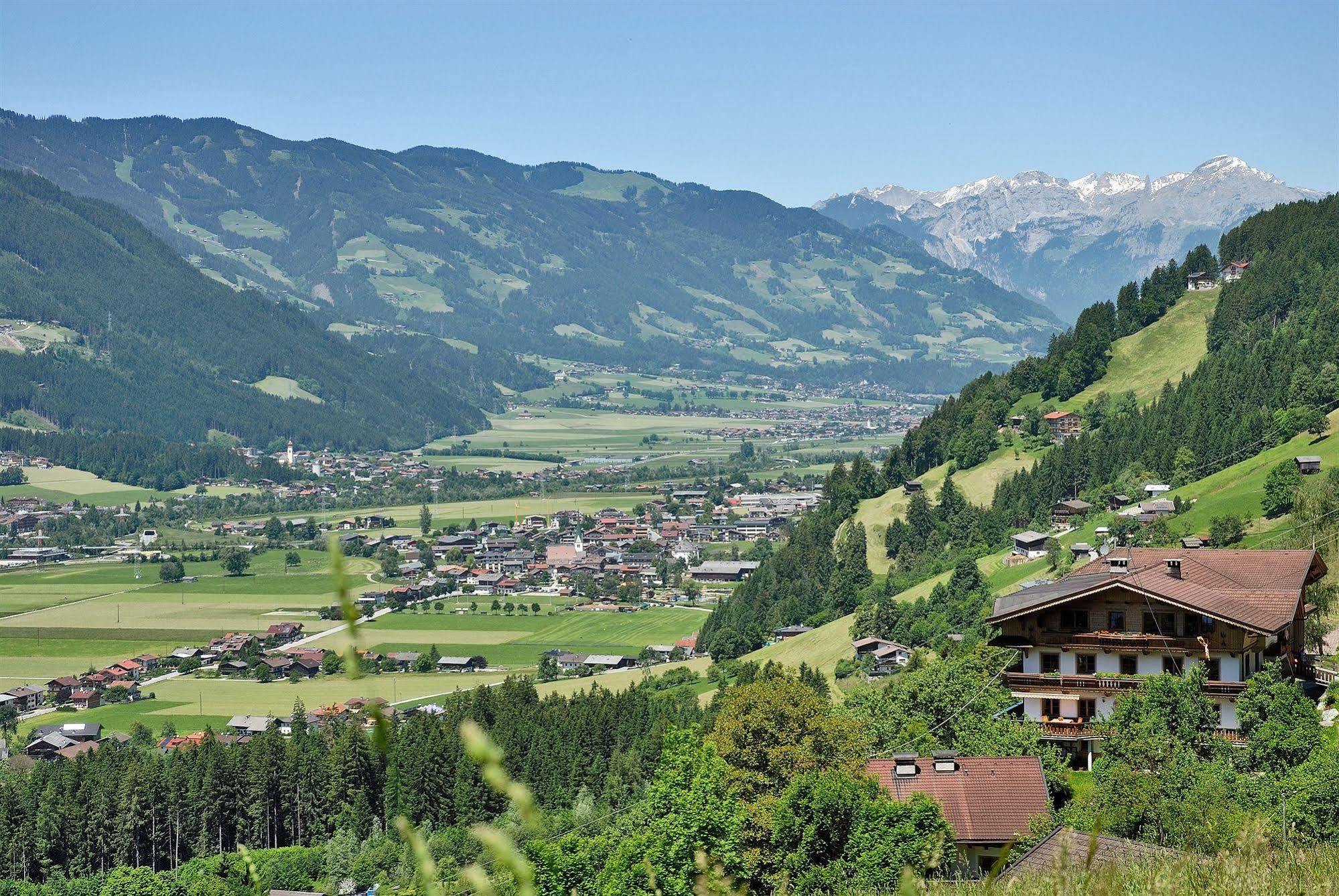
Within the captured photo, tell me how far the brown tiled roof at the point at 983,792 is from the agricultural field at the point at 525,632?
45.2m

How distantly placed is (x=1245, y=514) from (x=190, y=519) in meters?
107

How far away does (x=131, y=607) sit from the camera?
86.2 meters

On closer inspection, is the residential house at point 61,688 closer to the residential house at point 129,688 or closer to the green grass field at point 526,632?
the residential house at point 129,688

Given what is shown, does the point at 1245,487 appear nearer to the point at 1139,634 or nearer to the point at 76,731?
the point at 1139,634

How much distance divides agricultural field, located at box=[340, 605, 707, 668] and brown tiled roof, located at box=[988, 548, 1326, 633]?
136 ft

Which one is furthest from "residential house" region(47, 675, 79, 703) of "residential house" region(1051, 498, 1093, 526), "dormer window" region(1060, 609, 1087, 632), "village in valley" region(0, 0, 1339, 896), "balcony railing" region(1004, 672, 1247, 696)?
A: "dormer window" region(1060, 609, 1087, 632)

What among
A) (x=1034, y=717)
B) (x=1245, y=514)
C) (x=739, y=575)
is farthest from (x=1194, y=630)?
(x=739, y=575)

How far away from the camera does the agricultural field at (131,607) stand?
242 feet

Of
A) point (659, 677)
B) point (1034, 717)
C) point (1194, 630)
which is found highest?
point (1194, 630)

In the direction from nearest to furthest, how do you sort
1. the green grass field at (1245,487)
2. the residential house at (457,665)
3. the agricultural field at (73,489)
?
the green grass field at (1245,487), the residential house at (457,665), the agricultural field at (73,489)

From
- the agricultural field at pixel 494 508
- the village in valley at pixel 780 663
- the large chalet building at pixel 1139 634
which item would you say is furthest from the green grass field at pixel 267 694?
the agricultural field at pixel 494 508

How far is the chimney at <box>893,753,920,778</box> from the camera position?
21859mm

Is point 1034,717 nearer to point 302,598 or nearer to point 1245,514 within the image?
point 1245,514

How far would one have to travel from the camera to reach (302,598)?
89.5 m
